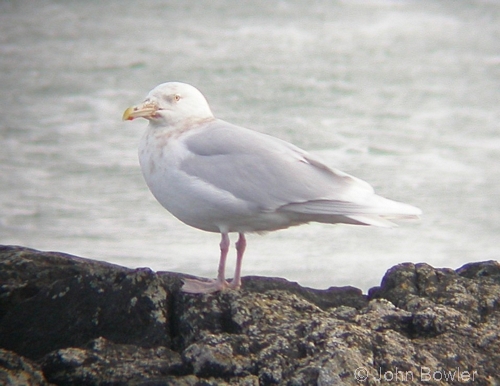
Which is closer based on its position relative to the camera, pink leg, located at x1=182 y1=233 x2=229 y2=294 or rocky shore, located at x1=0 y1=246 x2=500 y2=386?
rocky shore, located at x1=0 y1=246 x2=500 y2=386

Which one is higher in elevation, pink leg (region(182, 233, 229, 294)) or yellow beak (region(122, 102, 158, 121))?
yellow beak (region(122, 102, 158, 121))


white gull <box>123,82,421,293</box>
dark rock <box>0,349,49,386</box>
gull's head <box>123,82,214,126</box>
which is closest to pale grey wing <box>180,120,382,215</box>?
white gull <box>123,82,421,293</box>

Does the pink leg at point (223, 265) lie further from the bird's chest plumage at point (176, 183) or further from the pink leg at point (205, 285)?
the bird's chest plumage at point (176, 183)

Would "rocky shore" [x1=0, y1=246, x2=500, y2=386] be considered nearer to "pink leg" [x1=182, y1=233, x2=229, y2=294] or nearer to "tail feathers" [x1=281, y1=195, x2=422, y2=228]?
"pink leg" [x1=182, y1=233, x2=229, y2=294]

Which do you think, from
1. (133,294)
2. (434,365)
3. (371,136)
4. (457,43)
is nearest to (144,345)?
(133,294)

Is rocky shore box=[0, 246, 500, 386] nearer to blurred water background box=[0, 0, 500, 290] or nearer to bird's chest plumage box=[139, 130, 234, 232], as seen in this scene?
bird's chest plumage box=[139, 130, 234, 232]

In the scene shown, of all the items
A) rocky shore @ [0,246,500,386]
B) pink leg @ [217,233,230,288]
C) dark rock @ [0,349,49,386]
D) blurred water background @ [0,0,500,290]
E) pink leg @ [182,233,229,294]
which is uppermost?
blurred water background @ [0,0,500,290]

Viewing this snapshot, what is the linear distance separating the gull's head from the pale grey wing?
6.6 inches

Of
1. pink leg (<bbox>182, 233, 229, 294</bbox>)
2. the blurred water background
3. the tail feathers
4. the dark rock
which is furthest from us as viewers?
the blurred water background

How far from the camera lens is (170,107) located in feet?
16.9

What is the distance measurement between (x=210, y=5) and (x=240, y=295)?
13529 millimetres

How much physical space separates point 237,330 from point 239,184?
947 mm

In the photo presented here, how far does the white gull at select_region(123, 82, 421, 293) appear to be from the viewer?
4812 mm

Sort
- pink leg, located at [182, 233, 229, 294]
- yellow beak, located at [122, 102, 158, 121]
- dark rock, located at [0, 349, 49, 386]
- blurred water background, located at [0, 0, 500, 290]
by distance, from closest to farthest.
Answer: dark rock, located at [0, 349, 49, 386] < pink leg, located at [182, 233, 229, 294] < yellow beak, located at [122, 102, 158, 121] < blurred water background, located at [0, 0, 500, 290]
